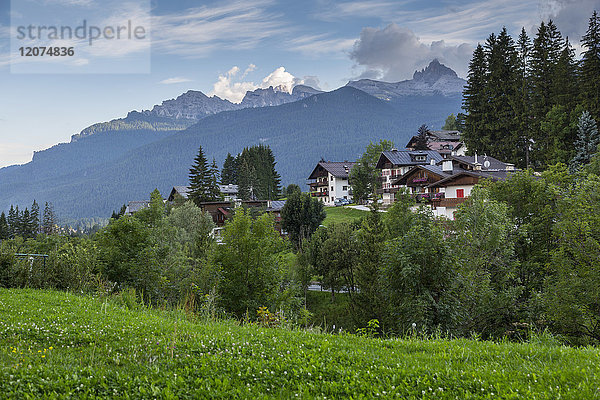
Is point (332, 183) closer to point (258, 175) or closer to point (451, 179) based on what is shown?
point (258, 175)

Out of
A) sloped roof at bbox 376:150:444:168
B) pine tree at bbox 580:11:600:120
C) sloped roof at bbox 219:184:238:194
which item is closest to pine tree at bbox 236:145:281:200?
sloped roof at bbox 219:184:238:194

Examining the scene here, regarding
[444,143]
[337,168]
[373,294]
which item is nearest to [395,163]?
[337,168]

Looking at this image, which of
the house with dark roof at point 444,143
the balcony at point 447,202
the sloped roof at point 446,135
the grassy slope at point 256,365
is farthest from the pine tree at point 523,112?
the grassy slope at point 256,365

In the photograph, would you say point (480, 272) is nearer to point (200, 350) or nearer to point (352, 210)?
point (200, 350)

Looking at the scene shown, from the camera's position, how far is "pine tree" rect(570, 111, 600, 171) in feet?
164

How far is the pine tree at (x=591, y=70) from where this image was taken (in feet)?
180

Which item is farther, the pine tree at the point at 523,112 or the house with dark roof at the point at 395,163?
the house with dark roof at the point at 395,163

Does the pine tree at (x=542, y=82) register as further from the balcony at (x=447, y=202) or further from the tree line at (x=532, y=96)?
the balcony at (x=447, y=202)

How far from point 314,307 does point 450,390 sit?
146 feet

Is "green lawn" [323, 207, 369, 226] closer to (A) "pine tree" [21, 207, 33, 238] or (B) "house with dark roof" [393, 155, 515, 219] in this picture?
(B) "house with dark roof" [393, 155, 515, 219]

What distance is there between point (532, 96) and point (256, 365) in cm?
7255

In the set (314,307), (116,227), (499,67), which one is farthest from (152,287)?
(499,67)

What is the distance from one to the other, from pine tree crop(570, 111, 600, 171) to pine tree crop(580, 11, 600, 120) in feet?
15.7

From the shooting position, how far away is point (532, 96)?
6575cm
